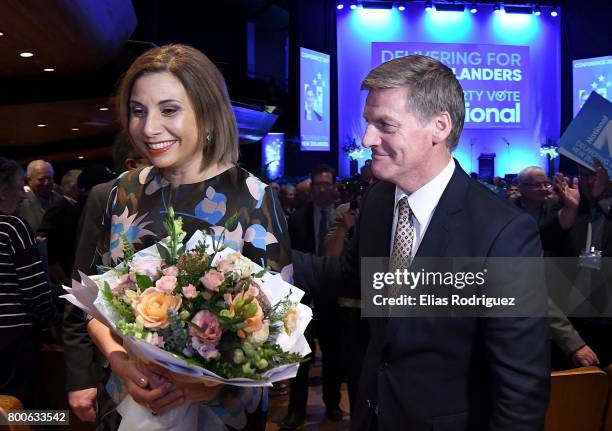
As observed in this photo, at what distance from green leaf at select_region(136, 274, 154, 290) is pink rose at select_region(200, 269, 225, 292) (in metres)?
0.13

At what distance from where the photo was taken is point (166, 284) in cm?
137

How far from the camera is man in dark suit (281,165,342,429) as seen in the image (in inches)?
185

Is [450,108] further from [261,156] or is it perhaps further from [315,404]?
[261,156]

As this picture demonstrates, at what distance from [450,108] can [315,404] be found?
3.92 metres

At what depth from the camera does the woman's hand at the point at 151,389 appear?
4.82 ft

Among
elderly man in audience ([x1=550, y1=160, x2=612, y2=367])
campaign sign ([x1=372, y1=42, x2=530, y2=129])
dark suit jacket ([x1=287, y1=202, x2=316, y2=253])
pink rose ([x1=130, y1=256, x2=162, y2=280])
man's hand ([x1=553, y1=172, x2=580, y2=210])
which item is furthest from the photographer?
campaign sign ([x1=372, y1=42, x2=530, y2=129])

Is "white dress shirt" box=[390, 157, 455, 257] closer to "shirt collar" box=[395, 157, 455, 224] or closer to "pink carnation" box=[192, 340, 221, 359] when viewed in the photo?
"shirt collar" box=[395, 157, 455, 224]

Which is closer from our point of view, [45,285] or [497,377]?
[497,377]

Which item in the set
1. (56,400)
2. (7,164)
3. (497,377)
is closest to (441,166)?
(497,377)

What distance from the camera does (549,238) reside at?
3.92 metres

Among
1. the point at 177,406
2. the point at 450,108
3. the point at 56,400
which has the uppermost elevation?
the point at 450,108

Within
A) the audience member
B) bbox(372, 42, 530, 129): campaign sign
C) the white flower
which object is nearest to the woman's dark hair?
the audience member

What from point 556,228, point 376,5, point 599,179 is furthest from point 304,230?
point 376,5

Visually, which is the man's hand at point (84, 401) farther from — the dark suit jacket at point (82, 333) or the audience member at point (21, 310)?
the audience member at point (21, 310)
